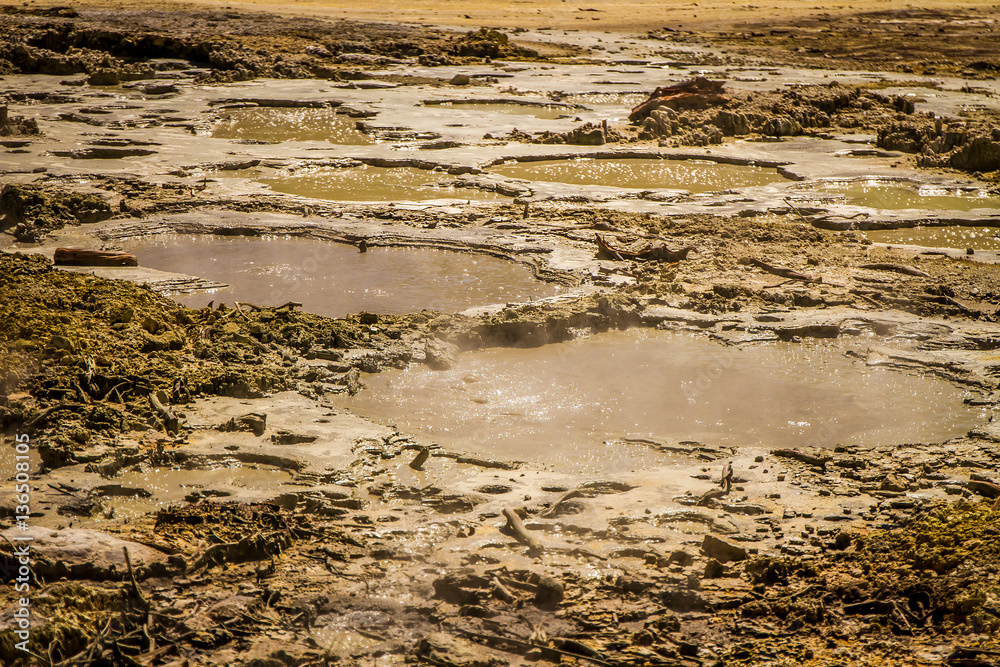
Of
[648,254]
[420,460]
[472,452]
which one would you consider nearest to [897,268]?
[648,254]

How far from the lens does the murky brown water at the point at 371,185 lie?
9.48 meters

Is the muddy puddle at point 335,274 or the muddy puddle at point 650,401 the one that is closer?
the muddy puddle at point 650,401

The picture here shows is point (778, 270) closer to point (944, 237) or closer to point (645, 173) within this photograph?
point (944, 237)

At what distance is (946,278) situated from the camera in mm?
7277

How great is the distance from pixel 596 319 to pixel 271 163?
5.78 meters

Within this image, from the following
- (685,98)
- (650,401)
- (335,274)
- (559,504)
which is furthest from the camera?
(685,98)

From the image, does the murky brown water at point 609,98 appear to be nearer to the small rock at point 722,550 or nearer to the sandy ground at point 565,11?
the sandy ground at point 565,11

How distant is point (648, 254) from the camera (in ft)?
24.8

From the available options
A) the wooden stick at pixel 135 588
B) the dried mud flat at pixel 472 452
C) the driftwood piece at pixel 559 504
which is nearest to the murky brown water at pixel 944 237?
the dried mud flat at pixel 472 452

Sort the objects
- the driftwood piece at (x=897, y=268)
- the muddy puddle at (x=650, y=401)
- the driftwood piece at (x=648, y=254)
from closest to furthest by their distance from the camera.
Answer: the muddy puddle at (x=650, y=401), the driftwood piece at (x=897, y=268), the driftwood piece at (x=648, y=254)

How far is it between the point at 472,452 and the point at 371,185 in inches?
234

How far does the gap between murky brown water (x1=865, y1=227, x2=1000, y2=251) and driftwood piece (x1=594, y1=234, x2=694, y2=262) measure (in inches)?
92.4

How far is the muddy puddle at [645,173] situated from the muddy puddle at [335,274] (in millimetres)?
3212

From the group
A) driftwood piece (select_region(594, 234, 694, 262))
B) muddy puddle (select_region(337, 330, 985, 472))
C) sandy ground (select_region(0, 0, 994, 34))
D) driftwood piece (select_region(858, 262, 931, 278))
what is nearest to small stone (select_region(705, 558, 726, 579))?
muddy puddle (select_region(337, 330, 985, 472))
